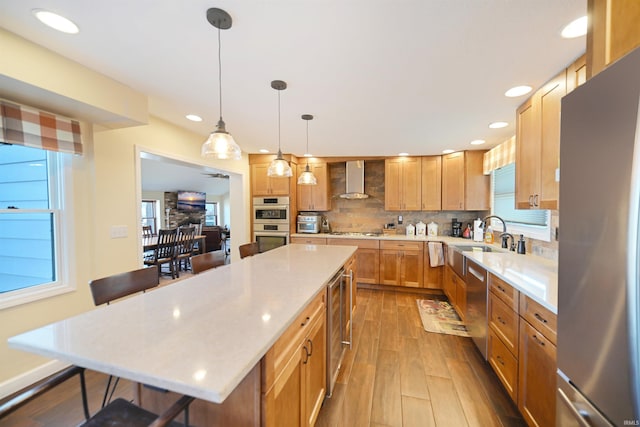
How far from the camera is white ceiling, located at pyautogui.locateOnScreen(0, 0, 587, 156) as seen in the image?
1.19 m

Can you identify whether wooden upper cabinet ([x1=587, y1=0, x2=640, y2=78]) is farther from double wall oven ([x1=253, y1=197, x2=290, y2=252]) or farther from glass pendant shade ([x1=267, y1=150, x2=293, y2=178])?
double wall oven ([x1=253, y1=197, x2=290, y2=252])

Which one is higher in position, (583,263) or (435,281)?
(583,263)

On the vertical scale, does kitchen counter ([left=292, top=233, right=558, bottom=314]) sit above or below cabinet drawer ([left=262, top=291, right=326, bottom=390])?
above

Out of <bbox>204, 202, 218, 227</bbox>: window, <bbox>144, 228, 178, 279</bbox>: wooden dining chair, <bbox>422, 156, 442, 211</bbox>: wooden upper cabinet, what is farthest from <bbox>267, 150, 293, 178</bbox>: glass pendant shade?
<bbox>204, 202, 218, 227</bbox>: window

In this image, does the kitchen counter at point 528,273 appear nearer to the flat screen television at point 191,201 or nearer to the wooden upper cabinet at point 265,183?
the wooden upper cabinet at point 265,183

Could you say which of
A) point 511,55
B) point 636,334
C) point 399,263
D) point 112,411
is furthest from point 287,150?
point 636,334

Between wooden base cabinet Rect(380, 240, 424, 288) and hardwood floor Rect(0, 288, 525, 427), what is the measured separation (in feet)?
4.46

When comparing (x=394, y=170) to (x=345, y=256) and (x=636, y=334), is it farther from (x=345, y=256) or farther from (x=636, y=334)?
(x=636, y=334)

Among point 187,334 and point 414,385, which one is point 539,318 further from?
point 187,334

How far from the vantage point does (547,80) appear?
1.78m

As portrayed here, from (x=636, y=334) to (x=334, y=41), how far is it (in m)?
1.67

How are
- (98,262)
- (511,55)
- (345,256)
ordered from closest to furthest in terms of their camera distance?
(511,55) < (98,262) < (345,256)

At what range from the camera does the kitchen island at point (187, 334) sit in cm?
68

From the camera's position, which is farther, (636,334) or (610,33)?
(610,33)
